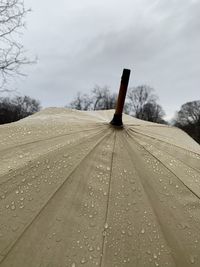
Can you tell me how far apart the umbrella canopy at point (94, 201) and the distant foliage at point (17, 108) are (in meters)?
59.7

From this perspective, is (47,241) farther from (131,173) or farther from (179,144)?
(179,144)

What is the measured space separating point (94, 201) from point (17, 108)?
7403 cm

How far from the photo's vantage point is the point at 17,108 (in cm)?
7425

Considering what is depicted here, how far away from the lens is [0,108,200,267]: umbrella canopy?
1.69 meters

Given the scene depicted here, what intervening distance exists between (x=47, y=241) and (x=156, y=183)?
632 millimetres

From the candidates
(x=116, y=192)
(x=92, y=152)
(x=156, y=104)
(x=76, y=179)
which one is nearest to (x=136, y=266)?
(x=116, y=192)

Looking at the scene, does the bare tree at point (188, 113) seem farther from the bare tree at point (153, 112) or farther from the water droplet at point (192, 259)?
the water droplet at point (192, 259)

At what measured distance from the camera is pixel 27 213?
1769mm

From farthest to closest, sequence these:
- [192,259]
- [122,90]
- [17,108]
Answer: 1. [17,108]
2. [122,90]
3. [192,259]

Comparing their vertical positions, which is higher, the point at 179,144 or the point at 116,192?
the point at 179,144

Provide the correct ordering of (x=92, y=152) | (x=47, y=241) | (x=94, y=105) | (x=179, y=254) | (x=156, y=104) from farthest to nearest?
(x=156, y=104) → (x=94, y=105) → (x=92, y=152) → (x=179, y=254) → (x=47, y=241)

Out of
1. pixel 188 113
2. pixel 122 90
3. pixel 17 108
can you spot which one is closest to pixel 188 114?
pixel 188 113

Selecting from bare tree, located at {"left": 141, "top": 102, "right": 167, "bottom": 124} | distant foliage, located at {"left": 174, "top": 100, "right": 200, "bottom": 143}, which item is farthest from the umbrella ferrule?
distant foliage, located at {"left": 174, "top": 100, "right": 200, "bottom": 143}

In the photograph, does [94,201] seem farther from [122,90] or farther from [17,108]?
[17,108]
